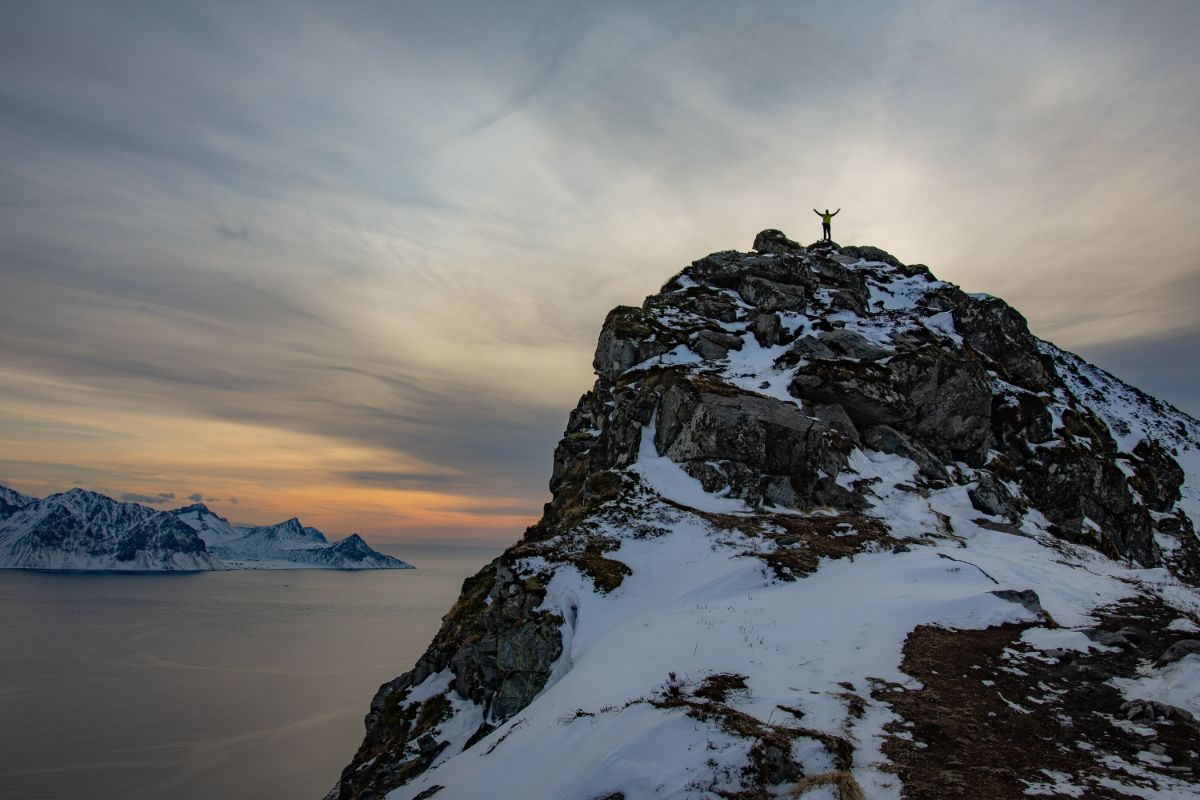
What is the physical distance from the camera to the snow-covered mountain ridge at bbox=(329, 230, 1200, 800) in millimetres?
10195

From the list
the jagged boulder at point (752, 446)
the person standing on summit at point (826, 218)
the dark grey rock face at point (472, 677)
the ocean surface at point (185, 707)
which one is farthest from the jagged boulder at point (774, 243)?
the ocean surface at point (185, 707)

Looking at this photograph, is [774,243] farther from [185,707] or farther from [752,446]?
Result: [185,707]

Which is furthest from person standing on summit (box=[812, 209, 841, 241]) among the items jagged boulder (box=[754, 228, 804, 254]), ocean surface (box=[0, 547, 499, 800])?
ocean surface (box=[0, 547, 499, 800])

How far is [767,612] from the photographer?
19516mm

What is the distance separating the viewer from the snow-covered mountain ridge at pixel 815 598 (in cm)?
1020

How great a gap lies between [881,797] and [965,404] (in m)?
50.3

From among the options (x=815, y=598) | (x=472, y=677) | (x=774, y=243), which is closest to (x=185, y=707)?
(x=472, y=677)

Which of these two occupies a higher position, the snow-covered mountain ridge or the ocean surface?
the snow-covered mountain ridge

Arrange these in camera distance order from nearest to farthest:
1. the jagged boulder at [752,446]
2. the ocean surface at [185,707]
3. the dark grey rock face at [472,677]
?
1. the dark grey rock face at [472,677]
2. the jagged boulder at [752,446]
3. the ocean surface at [185,707]

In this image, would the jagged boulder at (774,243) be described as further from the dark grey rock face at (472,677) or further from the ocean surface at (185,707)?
the ocean surface at (185,707)

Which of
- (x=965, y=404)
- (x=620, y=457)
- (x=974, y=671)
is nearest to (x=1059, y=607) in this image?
(x=974, y=671)

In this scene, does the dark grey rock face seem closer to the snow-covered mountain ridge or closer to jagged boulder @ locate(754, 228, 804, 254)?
the snow-covered mountain ridge

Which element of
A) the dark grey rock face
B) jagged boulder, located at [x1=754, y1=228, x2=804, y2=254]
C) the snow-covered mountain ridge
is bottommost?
the dark grey rock face

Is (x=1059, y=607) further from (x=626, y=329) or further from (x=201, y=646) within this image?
(x=201, y=646)
